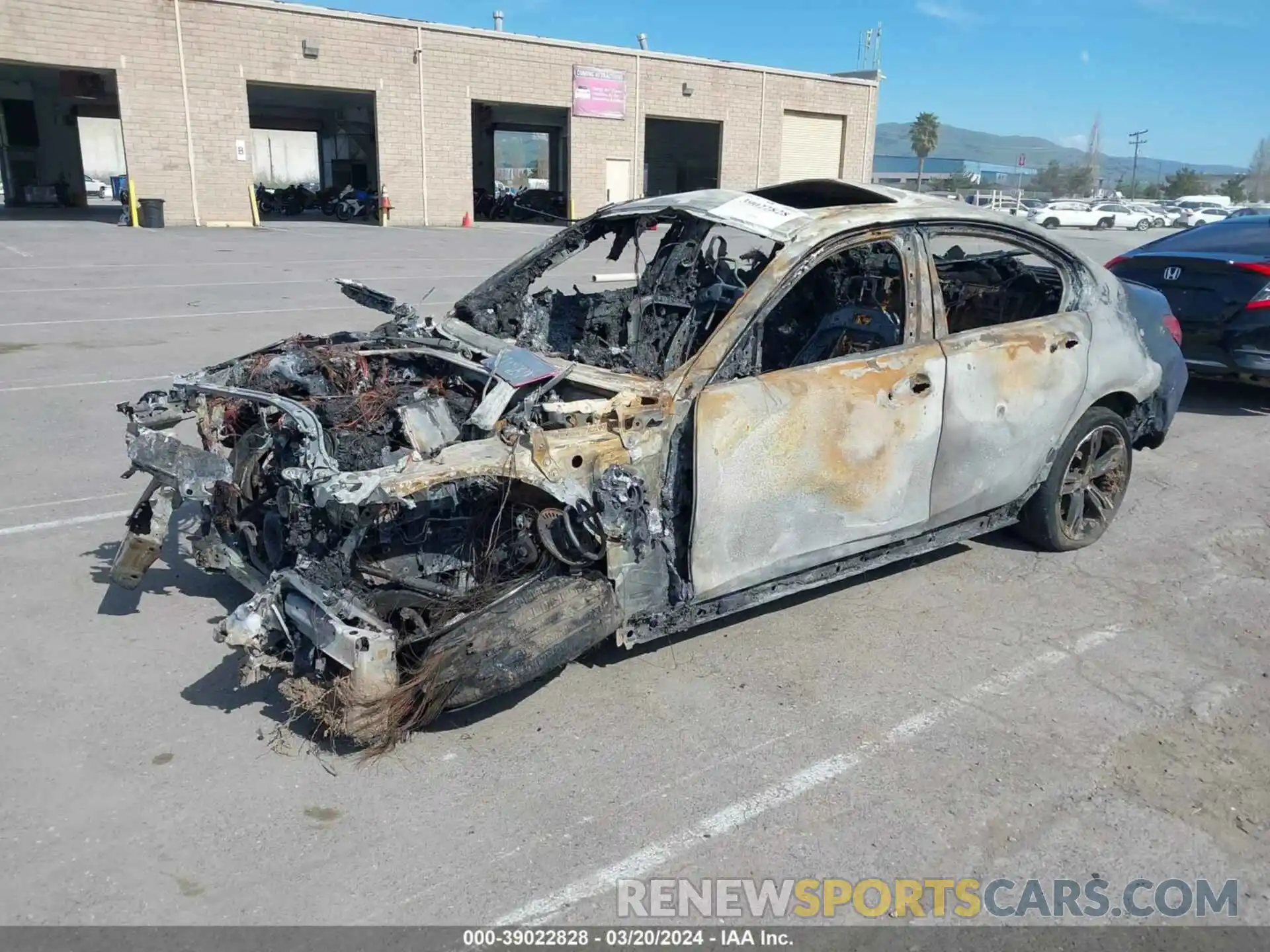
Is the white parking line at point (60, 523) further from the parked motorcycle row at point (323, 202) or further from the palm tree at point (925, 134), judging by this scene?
the palm tree at point (925, 134)

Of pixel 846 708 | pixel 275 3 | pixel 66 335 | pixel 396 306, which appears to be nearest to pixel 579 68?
pixel 275 3

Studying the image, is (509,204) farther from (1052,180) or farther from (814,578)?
(1052,180)

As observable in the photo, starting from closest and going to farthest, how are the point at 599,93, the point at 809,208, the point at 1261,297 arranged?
the point at 809,208 → the point at 1261,297 → the point at 599,93

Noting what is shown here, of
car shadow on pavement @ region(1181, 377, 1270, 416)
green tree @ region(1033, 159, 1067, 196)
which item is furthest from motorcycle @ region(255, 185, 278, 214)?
green tree @ region(1033, 159, 1067, 196)

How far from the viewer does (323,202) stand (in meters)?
37.7

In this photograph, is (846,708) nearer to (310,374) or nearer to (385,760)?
(385,760)

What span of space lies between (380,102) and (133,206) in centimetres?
824

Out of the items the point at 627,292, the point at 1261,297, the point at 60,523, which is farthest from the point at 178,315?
the point at 1261,297

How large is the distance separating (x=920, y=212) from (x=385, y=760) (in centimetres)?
332

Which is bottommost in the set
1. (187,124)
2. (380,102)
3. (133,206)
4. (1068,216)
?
(133,206)

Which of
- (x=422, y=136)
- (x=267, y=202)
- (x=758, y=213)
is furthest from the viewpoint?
(x=267, y=202)

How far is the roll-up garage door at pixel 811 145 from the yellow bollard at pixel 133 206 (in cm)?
2400

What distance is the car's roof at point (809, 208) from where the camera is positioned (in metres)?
4.32

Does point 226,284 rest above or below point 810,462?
below
